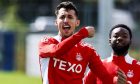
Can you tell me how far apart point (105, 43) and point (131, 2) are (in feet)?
79.4

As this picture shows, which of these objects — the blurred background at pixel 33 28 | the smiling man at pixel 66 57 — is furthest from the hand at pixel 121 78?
the blurred background at pixel 33 28

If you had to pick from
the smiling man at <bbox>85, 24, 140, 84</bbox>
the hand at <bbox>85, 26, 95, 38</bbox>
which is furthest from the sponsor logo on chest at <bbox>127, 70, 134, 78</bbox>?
the hand at <bbox>85, 26, 95, 38</bbox>

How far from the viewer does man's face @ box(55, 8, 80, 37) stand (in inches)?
320

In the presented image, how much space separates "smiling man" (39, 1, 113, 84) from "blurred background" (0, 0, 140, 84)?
9483mm

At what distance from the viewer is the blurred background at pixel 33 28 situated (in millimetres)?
22038

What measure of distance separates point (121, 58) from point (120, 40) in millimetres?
276

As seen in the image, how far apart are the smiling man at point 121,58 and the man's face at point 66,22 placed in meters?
0.44

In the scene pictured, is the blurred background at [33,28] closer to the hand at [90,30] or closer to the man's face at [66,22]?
the man's face at [66,22]

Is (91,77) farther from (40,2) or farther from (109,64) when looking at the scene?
(40,2)

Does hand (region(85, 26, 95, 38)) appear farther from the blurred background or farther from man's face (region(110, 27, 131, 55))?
the blurred background

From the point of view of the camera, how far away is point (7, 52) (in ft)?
98.4

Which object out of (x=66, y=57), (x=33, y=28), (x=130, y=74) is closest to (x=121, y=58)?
(x=130, y=74)

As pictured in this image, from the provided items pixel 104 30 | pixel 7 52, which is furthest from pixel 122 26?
pixel 7 52

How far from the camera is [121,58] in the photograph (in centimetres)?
851
